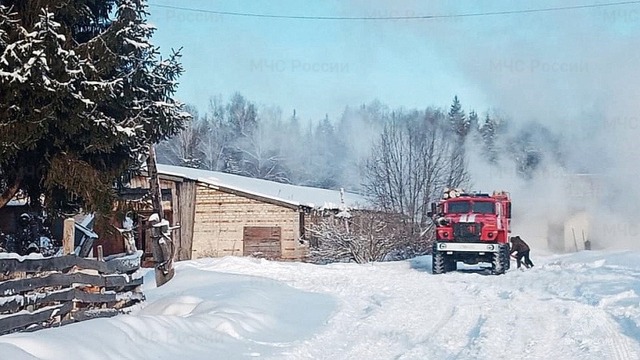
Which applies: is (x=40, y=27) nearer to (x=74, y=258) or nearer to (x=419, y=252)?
(x=74, y=258)

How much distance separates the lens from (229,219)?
103 ft

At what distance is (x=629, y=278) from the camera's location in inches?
744

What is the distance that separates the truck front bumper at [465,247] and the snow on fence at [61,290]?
1256 centimetres

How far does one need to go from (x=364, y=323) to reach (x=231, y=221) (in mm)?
20493

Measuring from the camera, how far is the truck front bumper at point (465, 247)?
23156 millimetres

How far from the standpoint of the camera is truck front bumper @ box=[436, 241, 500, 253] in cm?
2316

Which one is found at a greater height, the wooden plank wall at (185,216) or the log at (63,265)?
the wooden plank wall at (185,216)

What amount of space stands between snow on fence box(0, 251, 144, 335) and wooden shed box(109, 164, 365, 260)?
1840cm

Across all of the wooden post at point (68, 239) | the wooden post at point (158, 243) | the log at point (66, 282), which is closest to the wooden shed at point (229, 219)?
the wooden post at point (158, 243)

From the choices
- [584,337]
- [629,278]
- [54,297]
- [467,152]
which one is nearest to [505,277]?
[629,278]

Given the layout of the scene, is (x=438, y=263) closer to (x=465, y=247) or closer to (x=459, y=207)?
(x=465, y=247)

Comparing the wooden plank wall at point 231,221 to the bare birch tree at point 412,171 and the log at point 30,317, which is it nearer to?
the bare birch tree at point 412,171

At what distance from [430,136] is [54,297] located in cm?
3600

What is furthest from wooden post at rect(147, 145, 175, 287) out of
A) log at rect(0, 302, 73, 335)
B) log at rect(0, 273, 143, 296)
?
log at rect(0, 302, 73, 335)
